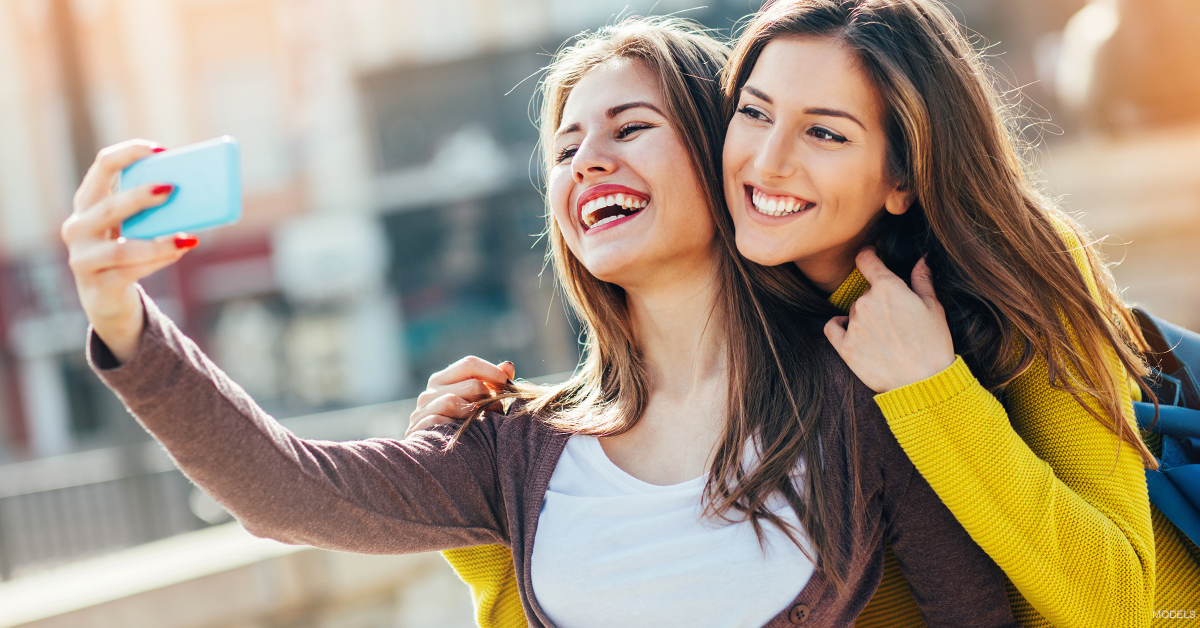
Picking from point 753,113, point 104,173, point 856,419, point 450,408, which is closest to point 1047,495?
point 856,419

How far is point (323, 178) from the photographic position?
1830 centimetres

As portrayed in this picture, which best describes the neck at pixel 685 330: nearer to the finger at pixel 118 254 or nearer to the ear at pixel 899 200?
the ear at pixel 899 200

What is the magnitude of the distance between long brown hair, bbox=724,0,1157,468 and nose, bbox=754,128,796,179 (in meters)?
0.23

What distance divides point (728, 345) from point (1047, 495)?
2.48 feet

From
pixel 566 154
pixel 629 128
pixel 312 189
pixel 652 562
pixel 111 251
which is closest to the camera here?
pixel 111 251

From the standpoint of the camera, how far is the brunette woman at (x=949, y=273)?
1.82 meters

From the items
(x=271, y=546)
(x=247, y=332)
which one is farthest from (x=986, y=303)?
(x=247, y=332)

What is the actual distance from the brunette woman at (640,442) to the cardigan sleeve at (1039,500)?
0.12m

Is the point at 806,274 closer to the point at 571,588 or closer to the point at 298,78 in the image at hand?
the point at 571,588

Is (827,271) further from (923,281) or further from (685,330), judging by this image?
(685,330)

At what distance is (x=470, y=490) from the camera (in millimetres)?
2051

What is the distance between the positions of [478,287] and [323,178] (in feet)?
12.6

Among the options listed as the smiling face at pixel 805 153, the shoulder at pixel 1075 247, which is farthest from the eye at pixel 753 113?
the shoulder at pixel 1075 247

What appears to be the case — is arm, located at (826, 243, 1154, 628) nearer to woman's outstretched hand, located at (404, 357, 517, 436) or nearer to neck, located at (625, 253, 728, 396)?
neck, located at (625, 253, 728, 396)
